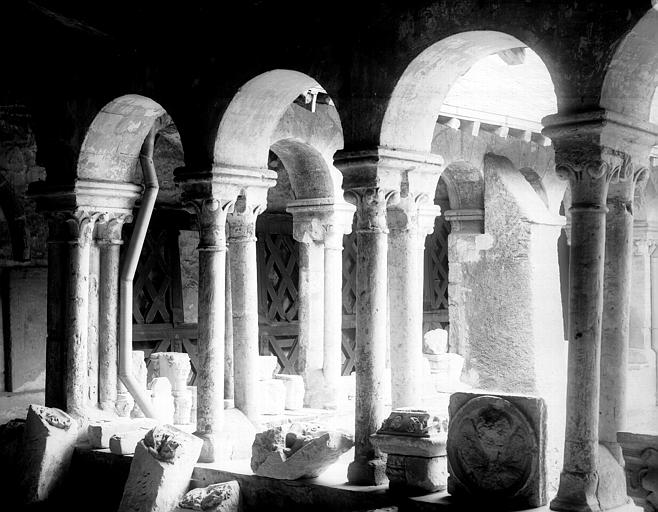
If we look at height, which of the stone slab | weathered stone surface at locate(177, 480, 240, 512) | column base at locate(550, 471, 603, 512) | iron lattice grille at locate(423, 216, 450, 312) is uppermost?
iron lattice grille at locate(423, 216, 450, 312)

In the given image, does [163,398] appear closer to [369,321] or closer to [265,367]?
[265,367]

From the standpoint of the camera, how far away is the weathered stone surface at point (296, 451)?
7027 millimetres

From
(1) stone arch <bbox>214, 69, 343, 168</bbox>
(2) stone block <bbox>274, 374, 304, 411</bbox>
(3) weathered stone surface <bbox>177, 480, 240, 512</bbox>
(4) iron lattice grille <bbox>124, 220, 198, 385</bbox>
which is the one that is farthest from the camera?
(4) iron lattice grille <bbox>124, 220, 198, 385</bbox>

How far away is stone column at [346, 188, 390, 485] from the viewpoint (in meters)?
6.98

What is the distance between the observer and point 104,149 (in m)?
9.41

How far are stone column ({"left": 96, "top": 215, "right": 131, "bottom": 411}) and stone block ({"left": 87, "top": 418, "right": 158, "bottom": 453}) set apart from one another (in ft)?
2.30

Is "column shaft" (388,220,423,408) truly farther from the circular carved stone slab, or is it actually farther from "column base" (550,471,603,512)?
"column base" (550,471,603,512)

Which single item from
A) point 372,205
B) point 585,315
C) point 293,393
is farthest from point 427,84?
point 293,393

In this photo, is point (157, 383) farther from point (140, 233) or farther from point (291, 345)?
point (291, 345)

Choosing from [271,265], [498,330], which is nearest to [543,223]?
[498,330]

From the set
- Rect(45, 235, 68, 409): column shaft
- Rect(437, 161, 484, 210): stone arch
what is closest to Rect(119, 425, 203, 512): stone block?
Rect(45, 235, 68, 409): column shaft

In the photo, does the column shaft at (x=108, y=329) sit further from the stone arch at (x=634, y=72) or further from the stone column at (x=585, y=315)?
the stone arch at (x=634, y=72)

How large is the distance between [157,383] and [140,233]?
163cm

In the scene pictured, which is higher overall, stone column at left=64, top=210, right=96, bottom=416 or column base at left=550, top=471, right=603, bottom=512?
stone column at left=64, top=210, right=96, bottom=416
